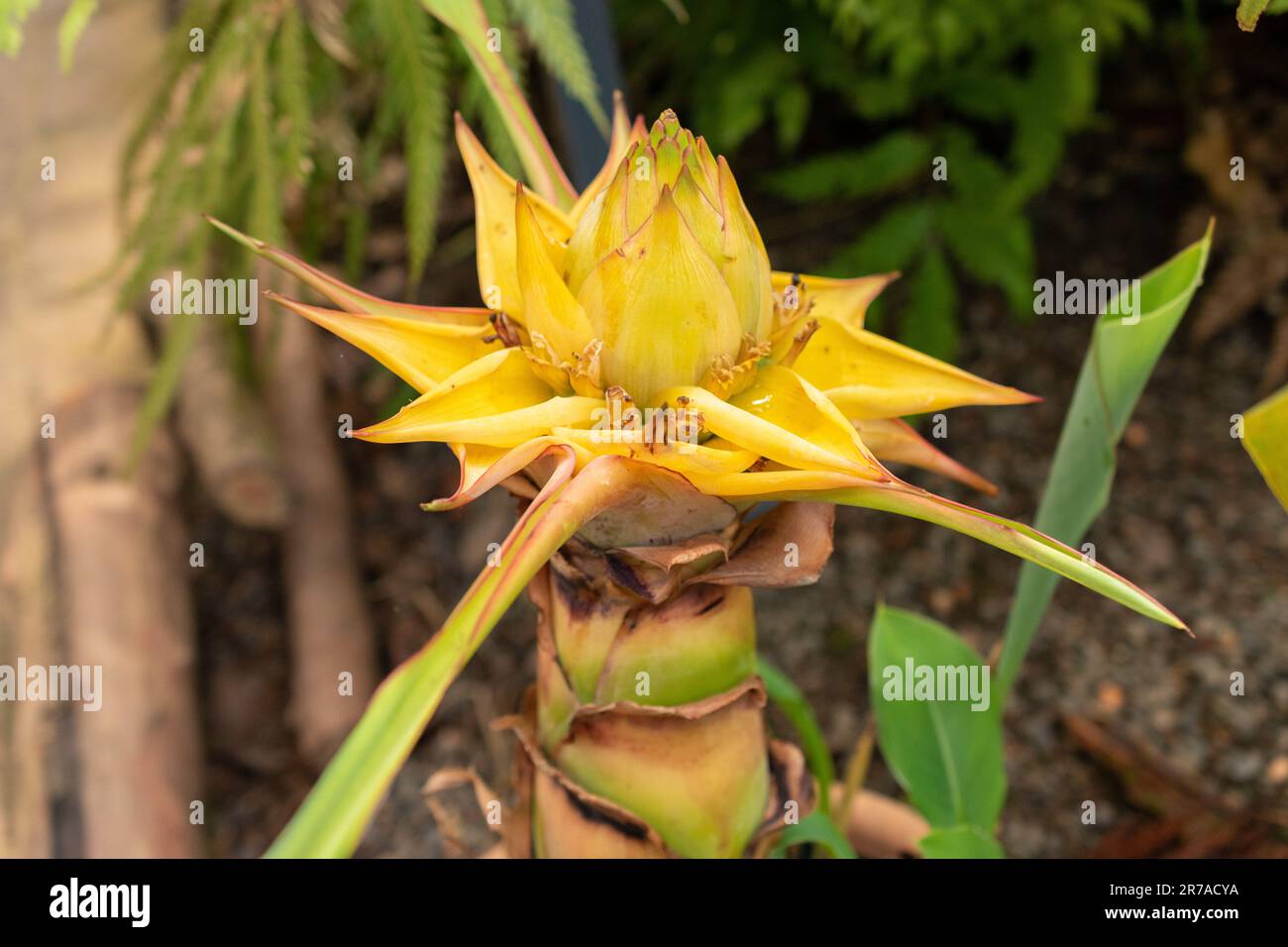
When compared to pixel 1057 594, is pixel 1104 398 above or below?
above

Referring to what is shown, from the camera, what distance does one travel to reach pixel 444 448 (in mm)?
1348

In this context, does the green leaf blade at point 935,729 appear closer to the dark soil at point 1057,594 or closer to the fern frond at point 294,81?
the dark soil at point 1057,594

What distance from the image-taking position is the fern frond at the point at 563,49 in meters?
0.69

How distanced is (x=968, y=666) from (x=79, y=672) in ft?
2.34

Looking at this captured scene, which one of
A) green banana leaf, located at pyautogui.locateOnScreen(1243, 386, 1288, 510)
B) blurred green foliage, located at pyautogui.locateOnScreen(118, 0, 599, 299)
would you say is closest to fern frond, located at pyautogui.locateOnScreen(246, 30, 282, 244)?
blurred green foliage, located at pyautogui.locateOnScreen(118, 0, 599, 299)

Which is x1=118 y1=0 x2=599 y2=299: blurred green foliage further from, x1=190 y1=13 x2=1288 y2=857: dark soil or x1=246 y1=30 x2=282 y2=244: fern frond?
x1=190 y1=13 x2=1288 y2=857: dark soil

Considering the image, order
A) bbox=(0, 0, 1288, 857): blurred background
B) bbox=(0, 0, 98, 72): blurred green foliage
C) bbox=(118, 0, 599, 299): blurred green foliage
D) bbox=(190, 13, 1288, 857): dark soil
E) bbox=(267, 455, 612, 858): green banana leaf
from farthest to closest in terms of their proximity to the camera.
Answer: bbox=(190, 13, 1288, 857): dark soil, bbox=(0, 0, 1288, 857): blurred background, bbox=(118, 0, 599, 299): blurred green foliage, bbox=(0, 0, 98, 72): blurred green foliage, bbox=(267, 455, 612, 858): green banana leaf

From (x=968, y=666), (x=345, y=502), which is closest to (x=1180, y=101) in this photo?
(x=968, y=666)

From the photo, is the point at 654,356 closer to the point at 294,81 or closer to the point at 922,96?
the point at 294,81

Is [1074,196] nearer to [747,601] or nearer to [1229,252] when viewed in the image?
[1229,252]

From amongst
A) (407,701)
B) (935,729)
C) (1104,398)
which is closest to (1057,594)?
(935,729)

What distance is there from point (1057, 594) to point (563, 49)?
0.76 metres

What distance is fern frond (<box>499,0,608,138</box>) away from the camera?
69 centimetres

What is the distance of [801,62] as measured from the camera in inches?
47.4
